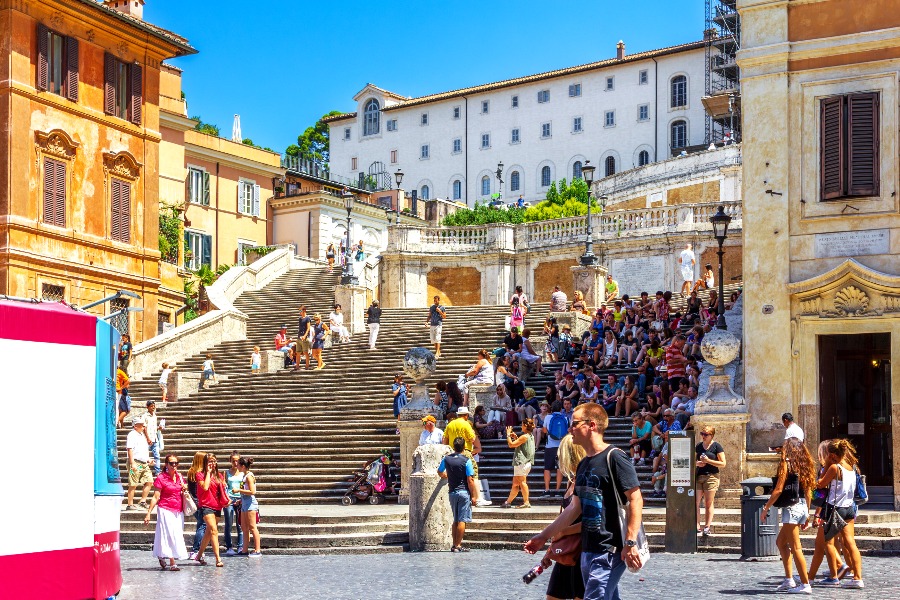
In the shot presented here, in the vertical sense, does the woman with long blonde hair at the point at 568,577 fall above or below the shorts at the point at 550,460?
above

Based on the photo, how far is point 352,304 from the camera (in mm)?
37000

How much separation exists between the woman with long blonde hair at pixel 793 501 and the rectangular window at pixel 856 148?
27.2ft

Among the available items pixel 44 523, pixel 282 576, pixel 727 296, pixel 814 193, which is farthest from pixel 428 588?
pixel 727 296

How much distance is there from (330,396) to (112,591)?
17.6 m

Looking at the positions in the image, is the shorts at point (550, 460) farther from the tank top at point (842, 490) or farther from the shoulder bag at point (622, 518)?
the shoulder bag at point (622, 518)

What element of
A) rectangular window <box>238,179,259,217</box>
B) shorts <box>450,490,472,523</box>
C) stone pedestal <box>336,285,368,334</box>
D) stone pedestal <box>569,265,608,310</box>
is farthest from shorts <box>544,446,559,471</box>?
rectangular window <box>238,179,259,217</box>

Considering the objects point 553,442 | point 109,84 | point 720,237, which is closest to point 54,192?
point 109,84

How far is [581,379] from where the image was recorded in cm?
2669

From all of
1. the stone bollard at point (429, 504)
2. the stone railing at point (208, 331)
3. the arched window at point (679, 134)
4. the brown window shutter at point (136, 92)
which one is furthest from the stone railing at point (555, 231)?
the arched window at point (679, 134)

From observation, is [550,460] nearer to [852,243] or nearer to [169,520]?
[852,243]

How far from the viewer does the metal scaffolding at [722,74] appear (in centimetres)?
7169

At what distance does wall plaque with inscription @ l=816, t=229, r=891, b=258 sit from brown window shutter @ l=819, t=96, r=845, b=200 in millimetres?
642

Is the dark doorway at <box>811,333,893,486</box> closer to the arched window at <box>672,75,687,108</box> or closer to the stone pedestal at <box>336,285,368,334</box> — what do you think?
the stone pedestal at <box>336,285,368,334</box>

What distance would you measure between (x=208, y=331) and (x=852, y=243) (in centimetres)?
1943
